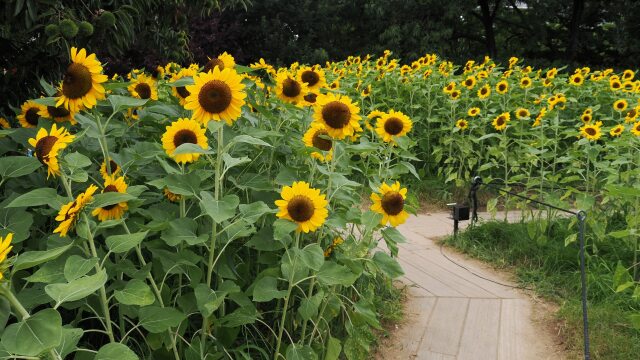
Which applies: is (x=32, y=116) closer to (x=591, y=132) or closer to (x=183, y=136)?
(x=183, y=136)

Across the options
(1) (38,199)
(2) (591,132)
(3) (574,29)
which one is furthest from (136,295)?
(3) (574,29)

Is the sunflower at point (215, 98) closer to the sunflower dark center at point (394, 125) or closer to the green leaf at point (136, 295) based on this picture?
the green leaf at point (136, 295)

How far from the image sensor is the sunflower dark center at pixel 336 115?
1.98 metres

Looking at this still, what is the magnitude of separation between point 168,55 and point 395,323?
257 centimetres

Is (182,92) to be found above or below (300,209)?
above

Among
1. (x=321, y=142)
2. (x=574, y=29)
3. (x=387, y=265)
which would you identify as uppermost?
(x=574, y=29)

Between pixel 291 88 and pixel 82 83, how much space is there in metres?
0.82

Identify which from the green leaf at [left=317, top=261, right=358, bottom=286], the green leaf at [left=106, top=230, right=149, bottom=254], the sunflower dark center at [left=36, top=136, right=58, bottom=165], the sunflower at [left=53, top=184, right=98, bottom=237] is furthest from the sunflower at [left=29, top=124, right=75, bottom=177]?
the green leaf at [left=317, top=261, right=358, bottom=286]

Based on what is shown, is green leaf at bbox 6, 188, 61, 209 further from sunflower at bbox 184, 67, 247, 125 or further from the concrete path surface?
the concrete path surface

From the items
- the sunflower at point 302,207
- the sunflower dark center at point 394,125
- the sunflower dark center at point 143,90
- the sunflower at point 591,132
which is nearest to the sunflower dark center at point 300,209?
the sunflower at point 302,207

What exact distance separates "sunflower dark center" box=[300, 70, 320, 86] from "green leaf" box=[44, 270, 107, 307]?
1456 millimetres

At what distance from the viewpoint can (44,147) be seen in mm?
1524

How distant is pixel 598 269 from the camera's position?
329 centimetres

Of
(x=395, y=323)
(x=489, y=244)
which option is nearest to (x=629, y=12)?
(x=489, y=244)
